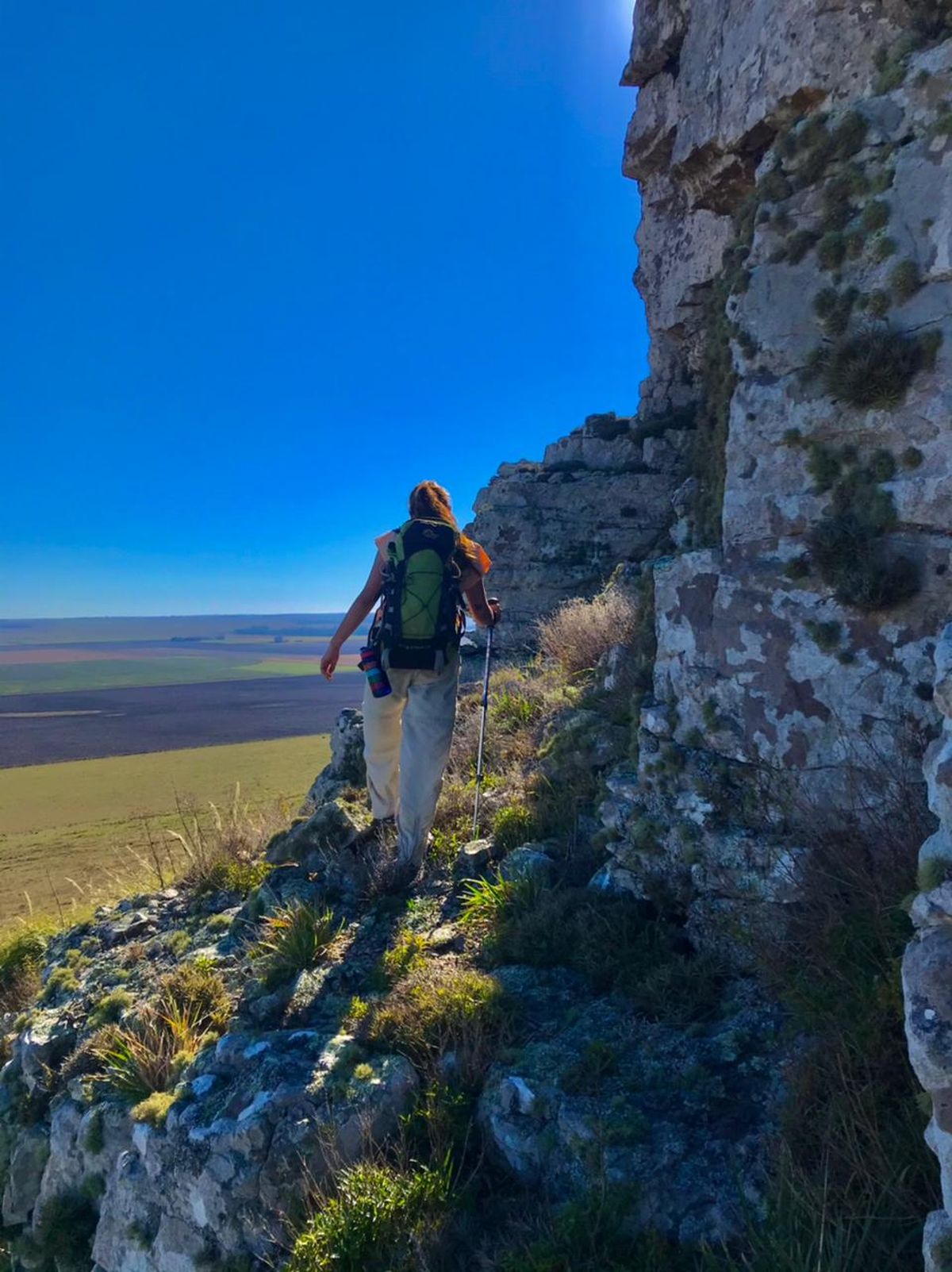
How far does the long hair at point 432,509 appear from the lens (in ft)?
19.1

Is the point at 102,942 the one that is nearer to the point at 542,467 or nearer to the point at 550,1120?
the point at 550,1120

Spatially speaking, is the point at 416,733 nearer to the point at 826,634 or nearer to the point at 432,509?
the point at 432,509

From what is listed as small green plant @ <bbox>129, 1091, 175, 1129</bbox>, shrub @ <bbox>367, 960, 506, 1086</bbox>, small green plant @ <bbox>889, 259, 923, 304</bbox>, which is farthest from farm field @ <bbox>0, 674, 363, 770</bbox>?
small green plant @ <bbox>889, 259, 923, 304</bbox>

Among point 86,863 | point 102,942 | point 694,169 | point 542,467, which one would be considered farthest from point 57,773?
point 694,169

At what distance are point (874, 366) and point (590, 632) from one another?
5.75 meters

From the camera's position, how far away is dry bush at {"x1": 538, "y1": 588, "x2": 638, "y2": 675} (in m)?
8.74

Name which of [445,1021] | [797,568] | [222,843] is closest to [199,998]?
[445,1021]

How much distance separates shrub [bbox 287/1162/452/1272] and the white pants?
8.69 feet

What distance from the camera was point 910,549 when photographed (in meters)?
3.52

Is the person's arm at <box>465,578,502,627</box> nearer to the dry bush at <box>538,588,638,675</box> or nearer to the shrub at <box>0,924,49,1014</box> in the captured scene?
the dry bush at <box>538,588,638,675</box>

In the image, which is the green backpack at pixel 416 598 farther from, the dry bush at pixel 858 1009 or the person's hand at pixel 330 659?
the dry bush at pixel 858 1009

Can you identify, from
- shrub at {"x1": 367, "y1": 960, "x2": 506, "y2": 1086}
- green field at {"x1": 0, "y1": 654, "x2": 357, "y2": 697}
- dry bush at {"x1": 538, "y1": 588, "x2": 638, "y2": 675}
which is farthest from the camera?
green field at {"x1": 0, "y1": 654, "x2": 357, "y2": 697}

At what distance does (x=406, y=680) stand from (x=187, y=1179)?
10.6ft

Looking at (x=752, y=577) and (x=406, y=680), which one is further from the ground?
(x=752, y=577)
